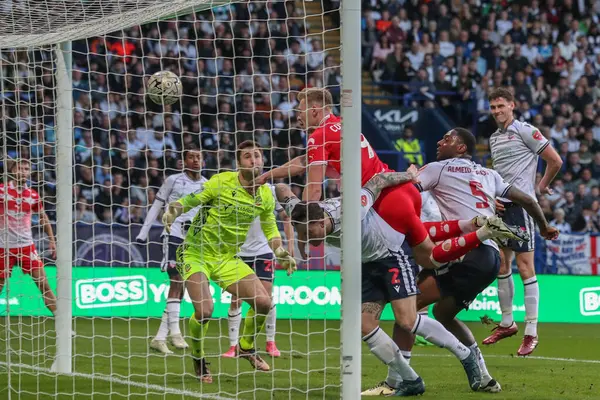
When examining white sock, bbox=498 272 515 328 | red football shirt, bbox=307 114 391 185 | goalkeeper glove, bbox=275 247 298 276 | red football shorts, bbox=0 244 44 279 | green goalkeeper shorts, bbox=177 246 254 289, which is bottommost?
white sock, bbox=498 272 515 328

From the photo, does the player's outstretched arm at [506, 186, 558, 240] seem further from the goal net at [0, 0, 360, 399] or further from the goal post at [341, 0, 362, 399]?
the goal post at [341, 0, 362, 399]

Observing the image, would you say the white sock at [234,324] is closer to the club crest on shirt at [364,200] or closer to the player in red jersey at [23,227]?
the player in red jersey at [23,227]

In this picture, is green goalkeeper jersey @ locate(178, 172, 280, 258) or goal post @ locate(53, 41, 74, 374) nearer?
green goalkeeper jersey @ locate(178, 172, 280, 258)

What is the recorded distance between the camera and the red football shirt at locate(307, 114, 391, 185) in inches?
294

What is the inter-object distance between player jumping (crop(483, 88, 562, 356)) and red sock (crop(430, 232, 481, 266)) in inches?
83.9

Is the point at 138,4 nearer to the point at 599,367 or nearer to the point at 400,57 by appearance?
the point at 599,367

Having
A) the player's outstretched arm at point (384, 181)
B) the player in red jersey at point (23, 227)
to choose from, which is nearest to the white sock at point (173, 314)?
the player in red jersey at point (23, 227)

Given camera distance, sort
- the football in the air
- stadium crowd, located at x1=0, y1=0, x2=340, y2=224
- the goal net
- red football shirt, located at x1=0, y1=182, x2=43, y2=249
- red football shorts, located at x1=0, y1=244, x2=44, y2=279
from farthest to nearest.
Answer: stadium crowd, located at x1=0, y1=0, x2=340, y2=224 < red football shirt, located at x1=0, y1=182, x2=43, y2=249 < red football shorts, located at x1=0, y1=244, x2=44, y2=279 < the football in the air < the goal net

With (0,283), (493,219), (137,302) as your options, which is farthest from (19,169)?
(493,219)

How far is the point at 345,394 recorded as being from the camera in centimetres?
628

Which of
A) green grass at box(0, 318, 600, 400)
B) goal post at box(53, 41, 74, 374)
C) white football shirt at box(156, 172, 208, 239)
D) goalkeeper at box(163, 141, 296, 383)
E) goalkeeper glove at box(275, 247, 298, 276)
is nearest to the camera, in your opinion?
green grass at box(0, 318, 600, 400)

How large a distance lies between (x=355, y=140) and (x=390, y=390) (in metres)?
2.29

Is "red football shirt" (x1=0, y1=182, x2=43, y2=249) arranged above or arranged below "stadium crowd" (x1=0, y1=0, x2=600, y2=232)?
below

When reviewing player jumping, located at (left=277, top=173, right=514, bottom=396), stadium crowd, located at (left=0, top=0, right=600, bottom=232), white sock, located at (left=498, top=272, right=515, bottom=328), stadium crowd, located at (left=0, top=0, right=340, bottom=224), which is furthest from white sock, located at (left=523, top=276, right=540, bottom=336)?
stadium crowd, located at (left=0, top=0, right=600, bottom=232)
